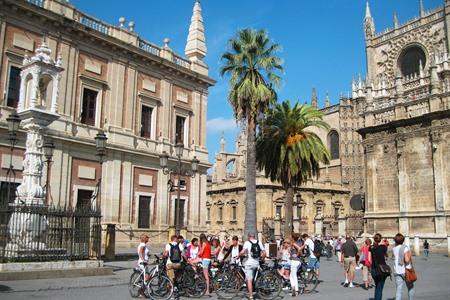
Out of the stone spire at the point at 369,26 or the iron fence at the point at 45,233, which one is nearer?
the iron fence at the point at 45,233

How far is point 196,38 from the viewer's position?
31.9 meters

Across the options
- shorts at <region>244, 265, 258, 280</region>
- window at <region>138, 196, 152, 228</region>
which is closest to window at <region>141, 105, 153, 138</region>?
window at <region>138, 196, 152, 228</region>

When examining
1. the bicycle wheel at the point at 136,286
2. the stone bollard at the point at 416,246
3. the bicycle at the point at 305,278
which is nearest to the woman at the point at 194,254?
the bicycle wheel at the point at 136,286

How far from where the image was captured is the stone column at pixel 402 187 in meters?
28.0

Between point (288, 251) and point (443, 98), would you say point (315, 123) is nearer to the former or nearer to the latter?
point (443, 98)

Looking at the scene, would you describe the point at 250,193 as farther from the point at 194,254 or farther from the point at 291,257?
the point at 194,254

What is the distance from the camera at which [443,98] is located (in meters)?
27.5

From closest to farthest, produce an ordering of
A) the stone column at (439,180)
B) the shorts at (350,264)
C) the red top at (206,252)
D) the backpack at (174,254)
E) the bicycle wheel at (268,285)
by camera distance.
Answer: the bicycle wheel at (268,285) → the backpack at (174,254) → the red top at (206,252) → the shorts at (350,264) → the stone column at (439,180)

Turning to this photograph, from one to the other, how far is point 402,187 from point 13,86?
77.5 feet

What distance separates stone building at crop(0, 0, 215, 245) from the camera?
21.6 metres

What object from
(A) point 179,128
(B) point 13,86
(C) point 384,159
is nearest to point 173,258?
(B) point 13,86

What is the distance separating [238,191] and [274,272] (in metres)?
40.1

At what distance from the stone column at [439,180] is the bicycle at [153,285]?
21027 mm

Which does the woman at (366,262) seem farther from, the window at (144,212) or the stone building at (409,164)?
the window at (144,212)
